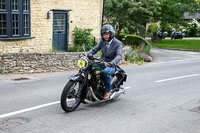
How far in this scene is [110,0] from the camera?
26.1 meters

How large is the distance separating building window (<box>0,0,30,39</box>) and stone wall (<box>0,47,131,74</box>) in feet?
9.81

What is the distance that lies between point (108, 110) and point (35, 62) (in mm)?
6835

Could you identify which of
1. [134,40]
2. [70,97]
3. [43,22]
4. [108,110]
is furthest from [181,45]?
[70,97]

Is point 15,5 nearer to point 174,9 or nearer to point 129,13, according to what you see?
point 129,13

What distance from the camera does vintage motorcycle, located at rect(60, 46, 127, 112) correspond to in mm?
7148

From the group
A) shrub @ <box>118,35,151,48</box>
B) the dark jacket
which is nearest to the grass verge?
shrub @ <box>118,35,151,48</box>

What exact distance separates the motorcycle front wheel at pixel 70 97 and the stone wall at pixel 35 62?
247 inches

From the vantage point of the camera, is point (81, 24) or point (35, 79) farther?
point (81, 24)

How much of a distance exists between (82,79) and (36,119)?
1.31m

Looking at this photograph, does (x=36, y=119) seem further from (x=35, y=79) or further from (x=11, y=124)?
(x=35, y=79)

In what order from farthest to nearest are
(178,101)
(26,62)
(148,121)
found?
(26,62), (178,101), (148,121)

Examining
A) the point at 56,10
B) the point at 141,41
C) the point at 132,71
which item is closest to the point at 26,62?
the point at 132,71

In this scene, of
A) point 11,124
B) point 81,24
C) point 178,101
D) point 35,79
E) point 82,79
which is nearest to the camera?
point 11,124

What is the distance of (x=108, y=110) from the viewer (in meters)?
7.70
